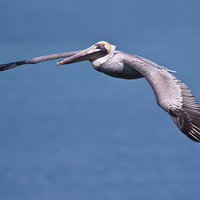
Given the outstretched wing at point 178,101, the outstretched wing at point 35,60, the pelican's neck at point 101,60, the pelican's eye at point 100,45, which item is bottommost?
the outstretched wing at point 178,101

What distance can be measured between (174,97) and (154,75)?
5.20 ft

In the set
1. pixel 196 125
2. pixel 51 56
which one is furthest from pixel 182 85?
pixel 51 56

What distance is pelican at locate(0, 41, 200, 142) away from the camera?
54.9 ft

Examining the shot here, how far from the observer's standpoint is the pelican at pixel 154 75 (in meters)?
16.7

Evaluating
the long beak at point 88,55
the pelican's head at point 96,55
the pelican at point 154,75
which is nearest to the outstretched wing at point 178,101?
the pelican at point 154,75

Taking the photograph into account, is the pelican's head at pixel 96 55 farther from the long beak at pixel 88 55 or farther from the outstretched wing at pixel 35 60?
the outstretched wing at pixel 35 60

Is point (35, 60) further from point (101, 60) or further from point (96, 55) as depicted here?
point (101, 60)

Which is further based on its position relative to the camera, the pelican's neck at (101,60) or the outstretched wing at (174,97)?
the pelican's neck at (101,60)

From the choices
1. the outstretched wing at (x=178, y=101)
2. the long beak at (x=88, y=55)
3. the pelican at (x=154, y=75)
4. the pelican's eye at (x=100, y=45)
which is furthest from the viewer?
the pelican's eye at (x=100, y=45)

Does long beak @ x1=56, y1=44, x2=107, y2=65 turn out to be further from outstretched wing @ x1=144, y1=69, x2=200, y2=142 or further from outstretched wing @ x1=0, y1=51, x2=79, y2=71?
outstretched wing @ x1=144, y1=69, x2=200, y2=142

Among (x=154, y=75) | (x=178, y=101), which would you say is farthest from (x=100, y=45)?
(x=178, y=101)

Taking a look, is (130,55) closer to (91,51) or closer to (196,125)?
(91,51)

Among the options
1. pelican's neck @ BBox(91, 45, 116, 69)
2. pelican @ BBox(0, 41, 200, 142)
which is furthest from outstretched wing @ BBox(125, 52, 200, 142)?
pelican's neck @ BBox(91, 45, 116, 69)

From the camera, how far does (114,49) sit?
21438 mm
